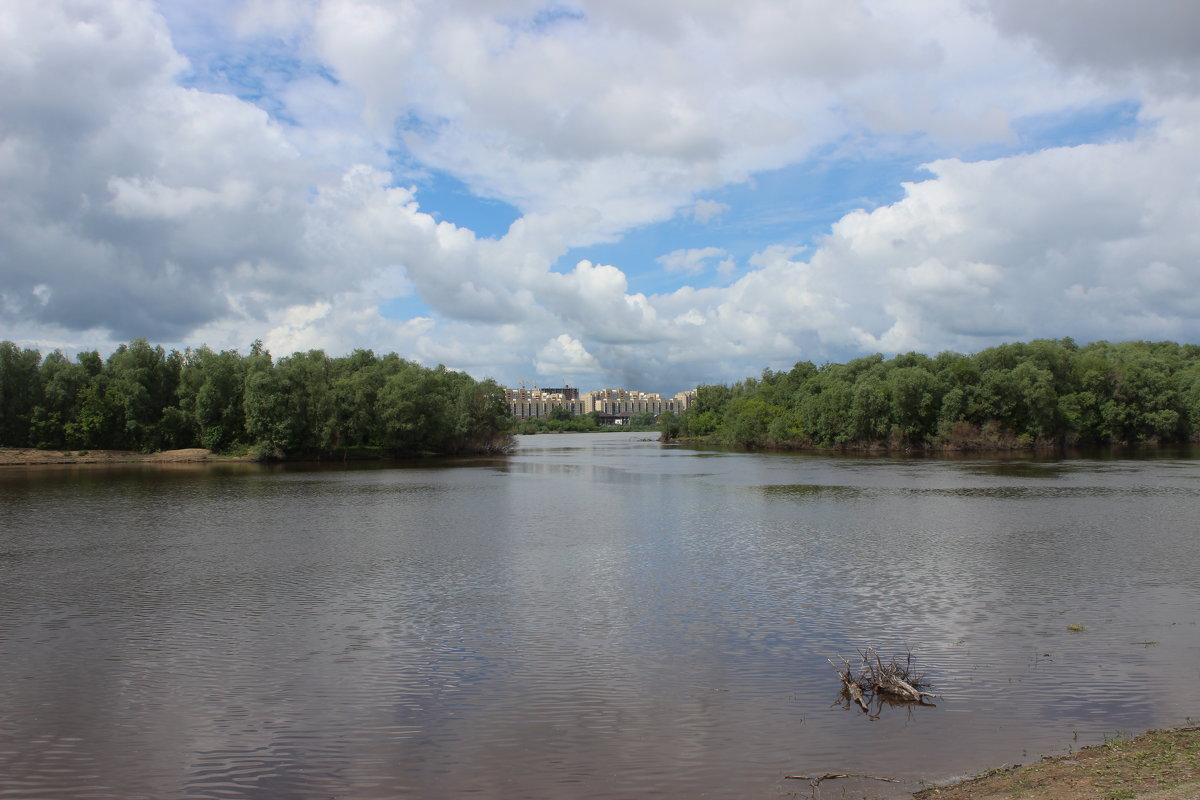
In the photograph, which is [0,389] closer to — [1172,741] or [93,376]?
[93,376]

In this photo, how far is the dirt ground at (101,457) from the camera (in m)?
74.3

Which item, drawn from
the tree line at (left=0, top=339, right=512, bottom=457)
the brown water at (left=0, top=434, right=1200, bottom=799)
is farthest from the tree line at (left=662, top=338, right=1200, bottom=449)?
the brown water at (left=0, top=434, right=1200, bottom=799)

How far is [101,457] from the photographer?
78125 mm

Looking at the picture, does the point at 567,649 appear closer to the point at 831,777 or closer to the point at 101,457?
the point at 831,777

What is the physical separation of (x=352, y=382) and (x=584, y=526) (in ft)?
188

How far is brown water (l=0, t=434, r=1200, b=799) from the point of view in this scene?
9.04 metres

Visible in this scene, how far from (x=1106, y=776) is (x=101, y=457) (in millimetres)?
88643

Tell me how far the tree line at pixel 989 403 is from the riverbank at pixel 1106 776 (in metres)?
79.8

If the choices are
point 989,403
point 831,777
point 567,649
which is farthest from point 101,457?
point 989,403

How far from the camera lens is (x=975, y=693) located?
432 inches

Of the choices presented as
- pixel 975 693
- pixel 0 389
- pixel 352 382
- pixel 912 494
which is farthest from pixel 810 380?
pixel 975 693

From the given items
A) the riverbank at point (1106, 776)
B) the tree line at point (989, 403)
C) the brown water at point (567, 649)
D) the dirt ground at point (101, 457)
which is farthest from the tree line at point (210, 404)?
the riverbank at point (1106, 776)

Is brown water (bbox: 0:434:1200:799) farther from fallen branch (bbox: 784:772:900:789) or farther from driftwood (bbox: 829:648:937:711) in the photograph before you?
driftwood (bbox: 829:648:937:711)

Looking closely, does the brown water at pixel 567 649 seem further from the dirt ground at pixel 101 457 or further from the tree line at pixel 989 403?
the tree line at pixel 989 403
